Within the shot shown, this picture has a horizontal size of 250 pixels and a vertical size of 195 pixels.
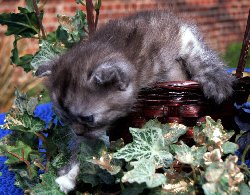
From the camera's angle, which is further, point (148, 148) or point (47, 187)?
point (47, 187)

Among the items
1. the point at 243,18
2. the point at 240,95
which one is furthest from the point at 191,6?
the point at 240,95

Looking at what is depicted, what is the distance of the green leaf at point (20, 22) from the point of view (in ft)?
5.55

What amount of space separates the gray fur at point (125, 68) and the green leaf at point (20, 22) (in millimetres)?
292

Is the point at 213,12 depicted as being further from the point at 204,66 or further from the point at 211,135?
the point at 211,135

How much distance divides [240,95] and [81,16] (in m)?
0.71

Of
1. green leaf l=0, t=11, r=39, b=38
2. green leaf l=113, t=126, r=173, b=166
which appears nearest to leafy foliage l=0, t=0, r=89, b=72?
green leaf l=0, t=11, r=39, b=38

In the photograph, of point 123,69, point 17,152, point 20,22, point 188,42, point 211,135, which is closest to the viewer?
point 211,135

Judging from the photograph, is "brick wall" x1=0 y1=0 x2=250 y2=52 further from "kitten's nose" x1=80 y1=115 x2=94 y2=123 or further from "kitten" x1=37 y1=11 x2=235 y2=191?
"kitten's nose" x1=80 y1=115 x2=94 y2=123

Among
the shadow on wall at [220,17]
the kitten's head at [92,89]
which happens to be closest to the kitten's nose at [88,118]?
the kitten's head at [92,89]

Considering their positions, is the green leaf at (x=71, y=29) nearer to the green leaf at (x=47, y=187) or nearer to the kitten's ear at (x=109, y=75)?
the kitten's ear at (x=109, y=75)

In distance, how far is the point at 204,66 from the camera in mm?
1446

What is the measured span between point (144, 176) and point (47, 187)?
1.13 ft

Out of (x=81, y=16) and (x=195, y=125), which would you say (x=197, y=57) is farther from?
(x=81, y=16)

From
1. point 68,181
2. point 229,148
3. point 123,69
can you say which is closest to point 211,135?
point 229,148
